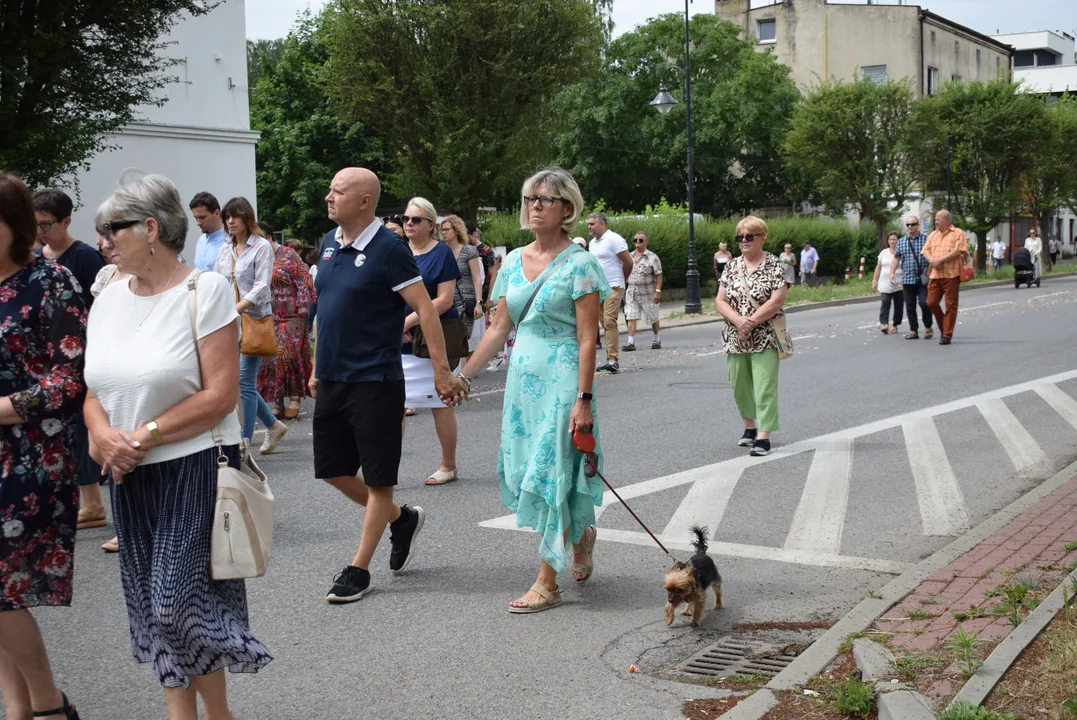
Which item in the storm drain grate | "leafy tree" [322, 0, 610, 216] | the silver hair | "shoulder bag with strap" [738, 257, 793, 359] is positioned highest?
"leafy tree" [322, 0, 610, 216]

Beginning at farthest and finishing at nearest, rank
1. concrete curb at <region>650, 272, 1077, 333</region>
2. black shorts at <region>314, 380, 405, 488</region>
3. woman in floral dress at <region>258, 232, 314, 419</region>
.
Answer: concrete curb at <region>650, 272, 1077, 333</region> → woman in floral dress at <region>258, 232, 314, 419</region> → black shorts at <region>314, 380, 405, 488</region>

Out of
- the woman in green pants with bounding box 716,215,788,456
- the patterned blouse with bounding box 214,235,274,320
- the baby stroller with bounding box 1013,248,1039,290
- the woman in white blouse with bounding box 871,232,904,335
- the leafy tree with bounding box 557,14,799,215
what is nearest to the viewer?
the patterned blouse with bounding box 214,235,274,320

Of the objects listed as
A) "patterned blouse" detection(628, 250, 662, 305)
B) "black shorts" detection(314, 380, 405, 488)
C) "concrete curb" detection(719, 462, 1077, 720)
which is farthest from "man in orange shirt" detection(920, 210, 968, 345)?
"black shorts" detection(314, 380, 405, 488)

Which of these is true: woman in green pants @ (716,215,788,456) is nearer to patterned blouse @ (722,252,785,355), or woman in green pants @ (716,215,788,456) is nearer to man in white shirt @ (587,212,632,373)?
patterned blouse @ (722,252,785,355)

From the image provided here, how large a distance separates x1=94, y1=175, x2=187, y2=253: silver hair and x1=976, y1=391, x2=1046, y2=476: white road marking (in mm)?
6649

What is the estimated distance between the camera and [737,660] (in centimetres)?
476

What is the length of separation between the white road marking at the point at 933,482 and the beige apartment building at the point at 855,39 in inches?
2191

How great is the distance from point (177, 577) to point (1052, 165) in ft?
180

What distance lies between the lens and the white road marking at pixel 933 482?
6941 mm

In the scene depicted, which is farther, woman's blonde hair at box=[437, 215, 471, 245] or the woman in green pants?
woman's blonde hair at box=[437, 215, 471, 245]

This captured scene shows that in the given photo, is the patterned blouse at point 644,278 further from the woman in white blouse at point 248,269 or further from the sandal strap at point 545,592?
the sandal strap at point 545,592

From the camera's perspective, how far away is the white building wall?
2705 cm

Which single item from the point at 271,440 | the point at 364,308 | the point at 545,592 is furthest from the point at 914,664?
the point at 271,440

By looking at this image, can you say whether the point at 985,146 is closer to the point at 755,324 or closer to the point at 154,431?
the point at 755,324
